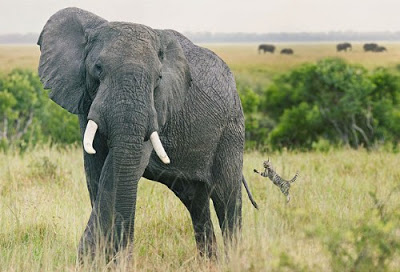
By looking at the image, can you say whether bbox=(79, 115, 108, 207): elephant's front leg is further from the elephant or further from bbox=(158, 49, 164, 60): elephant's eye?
bbox=(158, 49, 164, 60): elephant's eye

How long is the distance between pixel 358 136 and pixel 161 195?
9.61m

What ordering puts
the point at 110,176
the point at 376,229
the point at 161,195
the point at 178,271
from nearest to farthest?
the point at 376,229, the point at 110,176, the point at 178,271, the point at 161,195

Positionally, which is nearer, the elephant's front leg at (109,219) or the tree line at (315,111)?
the elephant's front leg at (109,219)

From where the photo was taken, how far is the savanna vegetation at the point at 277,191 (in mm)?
5309

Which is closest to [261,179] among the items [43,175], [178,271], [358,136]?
[43,175]

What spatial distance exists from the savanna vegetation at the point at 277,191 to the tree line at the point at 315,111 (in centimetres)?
3

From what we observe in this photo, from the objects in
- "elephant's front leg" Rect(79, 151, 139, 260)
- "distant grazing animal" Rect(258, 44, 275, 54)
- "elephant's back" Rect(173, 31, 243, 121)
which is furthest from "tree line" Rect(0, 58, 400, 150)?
"distant grazing animal" Rect(258, 44, 275, 54)

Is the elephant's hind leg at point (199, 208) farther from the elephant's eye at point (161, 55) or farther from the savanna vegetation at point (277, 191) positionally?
the elephant's eye at point (161, 55)

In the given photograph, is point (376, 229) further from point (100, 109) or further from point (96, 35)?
point (96, 35)

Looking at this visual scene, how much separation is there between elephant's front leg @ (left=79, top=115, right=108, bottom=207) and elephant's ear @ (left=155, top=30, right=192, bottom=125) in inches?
17.4

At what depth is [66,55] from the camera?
605cm

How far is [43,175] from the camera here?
10.5 m

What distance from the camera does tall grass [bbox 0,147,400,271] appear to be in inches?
211

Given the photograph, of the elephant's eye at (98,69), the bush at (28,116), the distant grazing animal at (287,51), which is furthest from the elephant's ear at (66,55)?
the distant grazing animal at (287,51)
